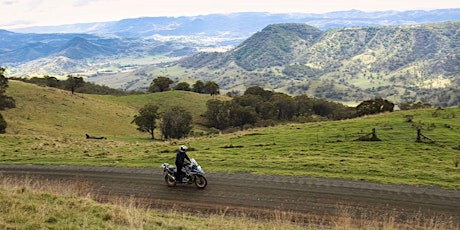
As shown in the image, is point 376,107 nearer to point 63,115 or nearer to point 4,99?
point 63,115

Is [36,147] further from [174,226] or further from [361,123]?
[361,123]

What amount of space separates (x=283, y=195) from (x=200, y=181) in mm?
4803

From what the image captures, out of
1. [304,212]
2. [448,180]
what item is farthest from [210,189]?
[448,180]

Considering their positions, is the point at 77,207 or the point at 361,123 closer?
the point at 77,207

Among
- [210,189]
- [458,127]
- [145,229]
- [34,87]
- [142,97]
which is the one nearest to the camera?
[145,229]

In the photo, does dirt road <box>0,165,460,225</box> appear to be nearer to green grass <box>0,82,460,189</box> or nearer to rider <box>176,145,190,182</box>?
rider <box>176,145,190,182</box>

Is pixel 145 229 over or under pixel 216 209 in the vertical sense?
over

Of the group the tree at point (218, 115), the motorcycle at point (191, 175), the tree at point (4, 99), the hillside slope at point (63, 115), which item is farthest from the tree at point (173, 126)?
the motorcycle at point (191, 175)

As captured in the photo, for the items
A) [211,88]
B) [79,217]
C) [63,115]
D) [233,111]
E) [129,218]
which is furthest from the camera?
[211,88]

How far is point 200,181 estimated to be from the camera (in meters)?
20.4

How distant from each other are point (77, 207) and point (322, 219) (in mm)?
9794

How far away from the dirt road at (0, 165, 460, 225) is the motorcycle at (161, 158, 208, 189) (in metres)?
0.36

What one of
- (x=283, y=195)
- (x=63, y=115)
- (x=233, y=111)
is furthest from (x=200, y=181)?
(x=233, y=111)

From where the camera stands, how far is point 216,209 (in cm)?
1664
